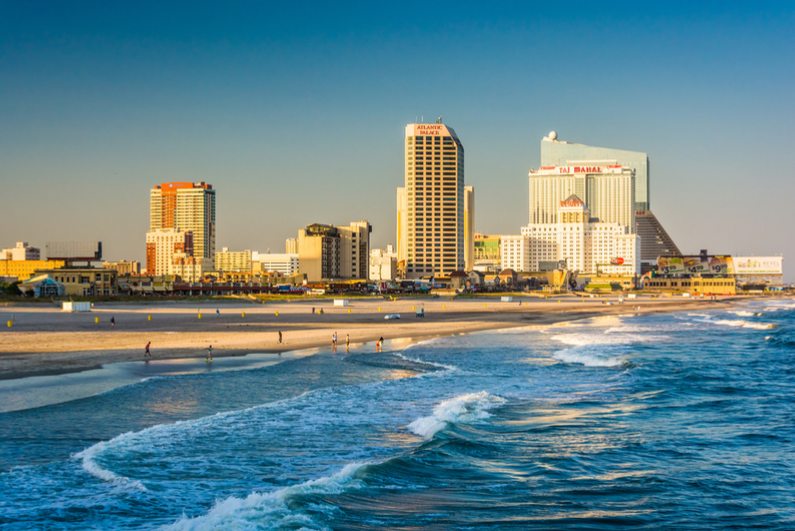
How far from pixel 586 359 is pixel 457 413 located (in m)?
19.6

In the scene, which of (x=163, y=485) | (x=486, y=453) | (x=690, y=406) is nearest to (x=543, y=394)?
(x=690, y=406)

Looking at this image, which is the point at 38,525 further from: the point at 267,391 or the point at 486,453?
the point at 267,391

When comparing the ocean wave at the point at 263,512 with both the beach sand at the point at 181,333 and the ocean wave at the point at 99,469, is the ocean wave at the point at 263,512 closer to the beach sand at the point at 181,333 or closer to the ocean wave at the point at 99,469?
the ocean wave at the point at 99,469

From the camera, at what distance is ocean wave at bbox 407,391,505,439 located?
21369mm

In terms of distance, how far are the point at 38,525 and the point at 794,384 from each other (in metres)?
33.1

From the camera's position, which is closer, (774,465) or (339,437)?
(774,465)

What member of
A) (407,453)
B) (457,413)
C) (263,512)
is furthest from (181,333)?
(263,512)

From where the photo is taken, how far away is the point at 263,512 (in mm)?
13984

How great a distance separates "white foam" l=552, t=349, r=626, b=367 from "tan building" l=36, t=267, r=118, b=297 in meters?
99.5

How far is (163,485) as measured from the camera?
15.6 meters

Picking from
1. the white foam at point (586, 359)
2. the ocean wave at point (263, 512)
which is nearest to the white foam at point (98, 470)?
the ocean wave at point (263, 512)

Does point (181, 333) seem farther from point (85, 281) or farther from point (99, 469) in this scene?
point (85, 281)

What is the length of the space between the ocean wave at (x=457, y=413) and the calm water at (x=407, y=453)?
113 mm

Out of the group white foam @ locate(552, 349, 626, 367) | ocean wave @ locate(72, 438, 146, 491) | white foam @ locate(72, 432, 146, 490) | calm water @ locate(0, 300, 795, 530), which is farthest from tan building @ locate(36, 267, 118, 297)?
white foam @ locate(72, 432, 146, 490)
